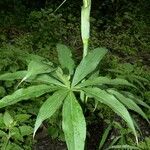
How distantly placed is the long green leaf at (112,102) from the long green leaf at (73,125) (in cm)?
8

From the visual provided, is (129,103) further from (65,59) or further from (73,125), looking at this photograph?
(65,59)

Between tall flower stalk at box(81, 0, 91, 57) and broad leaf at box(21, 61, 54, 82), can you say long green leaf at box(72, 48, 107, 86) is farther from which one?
broad leaf at box(21, 61, 54, 82)

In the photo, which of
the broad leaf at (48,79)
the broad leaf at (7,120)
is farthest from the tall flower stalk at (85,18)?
the broad leaf at (7,120)

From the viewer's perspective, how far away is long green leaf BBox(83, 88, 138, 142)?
1263mm

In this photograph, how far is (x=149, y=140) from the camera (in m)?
2.84

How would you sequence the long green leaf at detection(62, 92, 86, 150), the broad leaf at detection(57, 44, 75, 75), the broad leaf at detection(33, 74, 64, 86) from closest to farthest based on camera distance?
1. the long green leaf at detection(62, 92, 86, 150)
2. the broad leaf at detection(33, 74, 64, 86)
3. the broad leaf at detection(57, 44, 75, 75)

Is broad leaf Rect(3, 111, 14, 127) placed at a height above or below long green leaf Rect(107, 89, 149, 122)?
below

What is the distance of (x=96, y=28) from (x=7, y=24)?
1.29 metres

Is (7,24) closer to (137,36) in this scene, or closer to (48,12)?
(48,12)

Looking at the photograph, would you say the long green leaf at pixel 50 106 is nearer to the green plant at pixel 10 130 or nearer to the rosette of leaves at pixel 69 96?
the rosette of leaves at pixel 69 96

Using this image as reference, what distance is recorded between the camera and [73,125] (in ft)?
4.13

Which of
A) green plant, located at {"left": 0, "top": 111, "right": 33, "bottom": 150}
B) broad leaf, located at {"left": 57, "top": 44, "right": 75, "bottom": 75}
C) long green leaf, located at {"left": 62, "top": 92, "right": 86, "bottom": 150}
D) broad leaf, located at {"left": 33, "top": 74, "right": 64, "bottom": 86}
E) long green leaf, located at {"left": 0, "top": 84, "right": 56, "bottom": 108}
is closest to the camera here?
long green leaf, located at {"left": 62, "top": 92, "right": 86, "bottom": 150}

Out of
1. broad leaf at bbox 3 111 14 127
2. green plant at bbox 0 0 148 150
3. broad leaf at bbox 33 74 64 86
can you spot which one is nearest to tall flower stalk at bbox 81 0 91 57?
green plant at bbox 0 0 148 150

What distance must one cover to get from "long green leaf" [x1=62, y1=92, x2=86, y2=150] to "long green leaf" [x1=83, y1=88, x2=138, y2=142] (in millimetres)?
82
